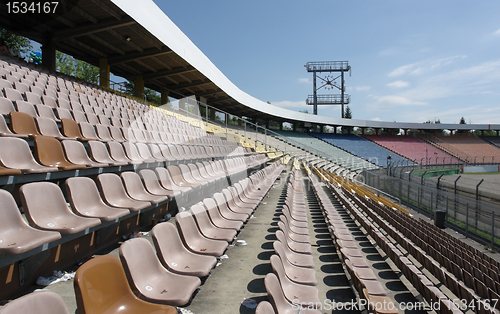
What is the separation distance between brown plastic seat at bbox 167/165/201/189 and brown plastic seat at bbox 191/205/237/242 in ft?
3.29

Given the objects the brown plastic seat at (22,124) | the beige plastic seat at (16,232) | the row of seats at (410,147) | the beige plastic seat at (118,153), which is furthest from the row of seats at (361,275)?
the row of seats at (410,147)

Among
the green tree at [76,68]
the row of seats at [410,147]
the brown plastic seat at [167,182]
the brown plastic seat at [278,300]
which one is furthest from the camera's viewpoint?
the row of seats at [410,147]

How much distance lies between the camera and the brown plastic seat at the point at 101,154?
11.8 feet

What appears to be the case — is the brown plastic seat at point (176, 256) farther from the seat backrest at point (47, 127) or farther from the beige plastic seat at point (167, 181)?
the seat backrest at point (47, 127)

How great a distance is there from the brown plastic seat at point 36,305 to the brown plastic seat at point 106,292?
0.12m

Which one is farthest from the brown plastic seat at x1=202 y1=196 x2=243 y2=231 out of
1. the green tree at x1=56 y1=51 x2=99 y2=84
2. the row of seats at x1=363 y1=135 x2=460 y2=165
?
the row of seats at x1=363 y1=135 x2=460 y2=165

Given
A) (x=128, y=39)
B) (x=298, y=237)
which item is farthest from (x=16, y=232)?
(x=128, y=39)

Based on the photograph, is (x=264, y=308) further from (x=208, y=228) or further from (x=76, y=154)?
(x=76, y=154)

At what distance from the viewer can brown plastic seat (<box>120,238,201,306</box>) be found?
A: 1639 millimetres

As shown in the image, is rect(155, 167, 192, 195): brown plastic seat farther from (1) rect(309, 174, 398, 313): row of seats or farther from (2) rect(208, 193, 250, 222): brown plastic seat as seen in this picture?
(1) rect(309, 174, 398, 313): row of seats

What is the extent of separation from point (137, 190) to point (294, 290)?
201 centimetres

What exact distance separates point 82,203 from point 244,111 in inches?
1052

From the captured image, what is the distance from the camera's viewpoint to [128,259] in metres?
1.67

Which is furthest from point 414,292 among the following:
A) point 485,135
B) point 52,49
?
point 485,135
